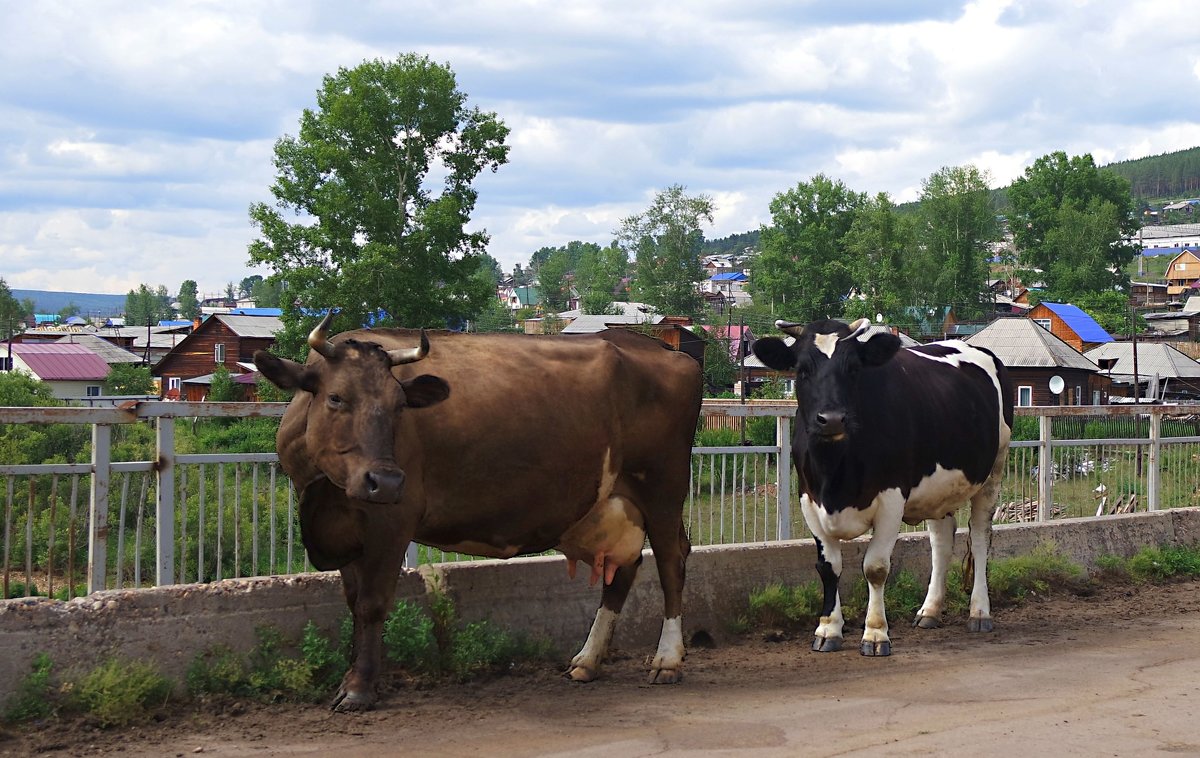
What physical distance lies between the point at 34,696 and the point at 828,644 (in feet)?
16.9

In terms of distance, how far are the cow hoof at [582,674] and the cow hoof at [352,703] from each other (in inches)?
56.2

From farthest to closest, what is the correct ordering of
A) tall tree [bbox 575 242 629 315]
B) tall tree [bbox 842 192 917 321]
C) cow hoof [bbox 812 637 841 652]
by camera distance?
tall tree [bbox 575 242 629 315], tall tree [bbox 842 192 917 321], cow hoof [bbox 812 637 841 652]

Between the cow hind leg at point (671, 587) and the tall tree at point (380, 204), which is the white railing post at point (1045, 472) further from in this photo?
the tall tree at point (380, 204)

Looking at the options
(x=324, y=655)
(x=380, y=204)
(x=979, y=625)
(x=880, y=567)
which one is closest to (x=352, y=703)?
(x=324, y=655)

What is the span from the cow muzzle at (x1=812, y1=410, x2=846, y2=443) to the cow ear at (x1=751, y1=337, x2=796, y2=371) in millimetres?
876

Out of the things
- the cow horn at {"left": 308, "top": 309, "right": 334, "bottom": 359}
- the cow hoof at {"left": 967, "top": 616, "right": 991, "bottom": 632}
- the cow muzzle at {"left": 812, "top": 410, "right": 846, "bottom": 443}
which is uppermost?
the cow horn at {"left": 308, "top": 309, "right": 334, "bottom": 359}

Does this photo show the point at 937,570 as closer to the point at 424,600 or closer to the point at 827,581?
the point at 827,581

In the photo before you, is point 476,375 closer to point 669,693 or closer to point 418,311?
point 669,693

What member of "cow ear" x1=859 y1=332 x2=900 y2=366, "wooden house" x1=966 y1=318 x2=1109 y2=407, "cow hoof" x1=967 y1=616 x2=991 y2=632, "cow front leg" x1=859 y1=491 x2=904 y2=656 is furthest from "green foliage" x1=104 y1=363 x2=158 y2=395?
"cow front leg" x1=859 y1=491 x2=904 y2=656

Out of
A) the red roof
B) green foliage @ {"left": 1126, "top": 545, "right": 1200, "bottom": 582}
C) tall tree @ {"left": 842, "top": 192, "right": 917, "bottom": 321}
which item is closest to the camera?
green foliage @ {"left": 1126, "top": 545, "right": 1200, "bottom": 582}

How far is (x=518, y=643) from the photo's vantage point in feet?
25.6

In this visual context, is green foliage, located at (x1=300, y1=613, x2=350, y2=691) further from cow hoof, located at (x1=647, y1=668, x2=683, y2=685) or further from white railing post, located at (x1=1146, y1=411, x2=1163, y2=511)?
white railing post, located at (x1=1146, y1=411, x2=1163, y2=511)

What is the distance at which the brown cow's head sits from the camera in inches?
238

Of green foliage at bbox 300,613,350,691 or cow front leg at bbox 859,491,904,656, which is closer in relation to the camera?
green foliage at bbox 300,613,350,691
